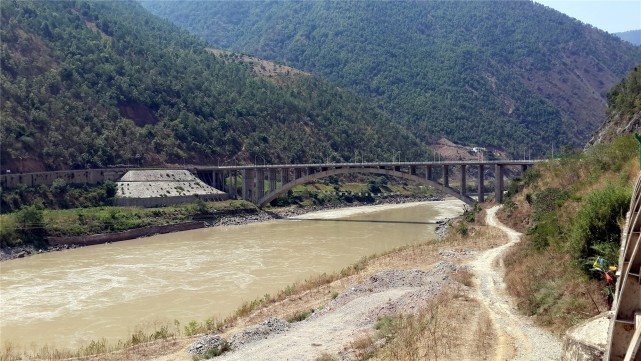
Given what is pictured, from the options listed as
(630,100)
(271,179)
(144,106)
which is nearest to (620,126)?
(630,100)

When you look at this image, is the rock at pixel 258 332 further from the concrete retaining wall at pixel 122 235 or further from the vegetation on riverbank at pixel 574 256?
the concrete retaining wall at pixel 122 235

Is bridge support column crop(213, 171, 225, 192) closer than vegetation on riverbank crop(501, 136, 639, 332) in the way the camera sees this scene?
No

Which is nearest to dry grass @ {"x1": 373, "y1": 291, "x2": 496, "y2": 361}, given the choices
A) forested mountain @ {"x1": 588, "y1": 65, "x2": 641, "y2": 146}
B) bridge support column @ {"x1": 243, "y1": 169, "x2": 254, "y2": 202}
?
forested mountain @ {"x1": 588, "y1": 65, "x2": 641, "y2": 146}

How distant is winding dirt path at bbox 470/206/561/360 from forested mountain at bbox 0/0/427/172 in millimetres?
45875

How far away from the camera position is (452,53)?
177 meters

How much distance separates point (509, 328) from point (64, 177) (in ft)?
160

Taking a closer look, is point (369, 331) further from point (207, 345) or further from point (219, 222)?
point (219, 222)

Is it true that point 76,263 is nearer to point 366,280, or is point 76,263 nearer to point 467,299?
point 366,280

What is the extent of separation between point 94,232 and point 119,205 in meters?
9.79

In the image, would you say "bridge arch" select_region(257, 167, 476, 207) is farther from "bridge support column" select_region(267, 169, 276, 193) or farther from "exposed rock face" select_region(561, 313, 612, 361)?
"exposed rock face" select_region(561, 313, 612, 361)

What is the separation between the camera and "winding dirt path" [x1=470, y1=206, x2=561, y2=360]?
1123 cm

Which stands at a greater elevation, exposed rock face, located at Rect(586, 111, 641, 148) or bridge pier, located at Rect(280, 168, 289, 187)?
exposed rock face, located at Rect(586, 111, 641, 148)

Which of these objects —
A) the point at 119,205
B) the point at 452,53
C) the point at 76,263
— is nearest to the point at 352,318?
the point at 76,263

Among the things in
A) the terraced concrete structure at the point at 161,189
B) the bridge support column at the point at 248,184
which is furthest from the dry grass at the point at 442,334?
the bridge support column at the point at 248,184
